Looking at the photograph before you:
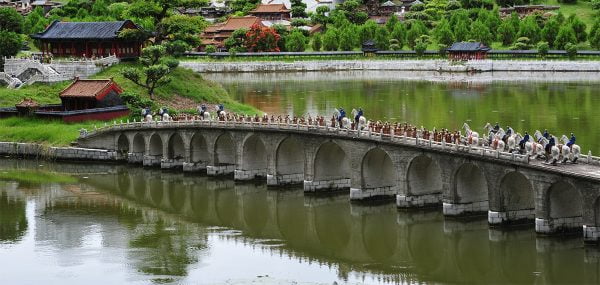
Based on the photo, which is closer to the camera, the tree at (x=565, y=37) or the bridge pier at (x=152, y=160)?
the bridge pier at (x=152, y=160)

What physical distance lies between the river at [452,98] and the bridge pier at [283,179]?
86.5ft

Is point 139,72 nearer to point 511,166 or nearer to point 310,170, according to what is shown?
point 310,170

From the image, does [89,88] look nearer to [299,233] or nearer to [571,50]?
[299,233]

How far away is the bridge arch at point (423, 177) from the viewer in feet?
242

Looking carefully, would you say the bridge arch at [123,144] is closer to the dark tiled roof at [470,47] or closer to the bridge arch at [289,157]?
the bridge arch at [289,157]

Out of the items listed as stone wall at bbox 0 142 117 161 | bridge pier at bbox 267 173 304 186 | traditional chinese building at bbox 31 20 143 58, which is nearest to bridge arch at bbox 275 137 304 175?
bridge pier at bbox 267 173 304 186

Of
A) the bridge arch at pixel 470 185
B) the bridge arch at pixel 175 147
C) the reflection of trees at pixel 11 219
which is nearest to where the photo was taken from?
the bridge arch at pixel 470 185

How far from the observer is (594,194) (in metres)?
58.8

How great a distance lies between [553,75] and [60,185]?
10968cm

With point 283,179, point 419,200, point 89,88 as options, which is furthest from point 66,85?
point 419,200

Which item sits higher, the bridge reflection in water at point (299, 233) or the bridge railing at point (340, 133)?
the bridge railing at point (340, 133)

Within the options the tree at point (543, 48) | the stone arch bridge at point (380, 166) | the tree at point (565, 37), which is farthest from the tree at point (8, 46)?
the tree at point (565, 37)

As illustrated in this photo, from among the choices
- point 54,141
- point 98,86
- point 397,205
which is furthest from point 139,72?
point 397,205

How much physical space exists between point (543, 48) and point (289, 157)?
111 metres
